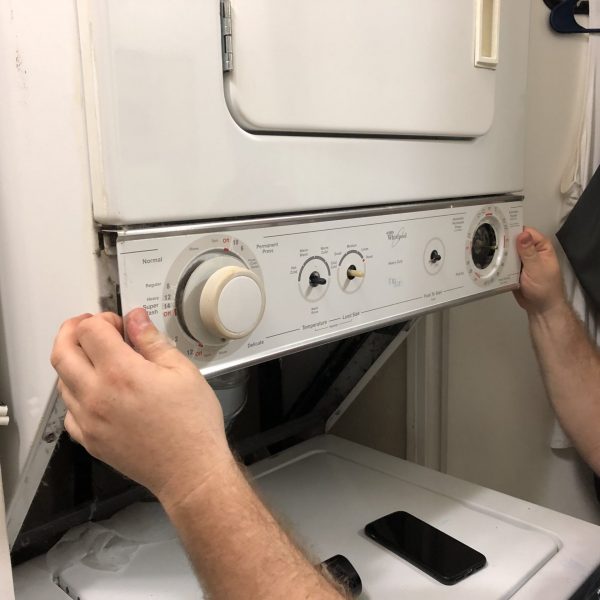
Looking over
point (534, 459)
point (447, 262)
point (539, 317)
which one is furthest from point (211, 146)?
point (534, 459)

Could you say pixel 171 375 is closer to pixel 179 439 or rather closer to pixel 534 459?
pixel 179 439

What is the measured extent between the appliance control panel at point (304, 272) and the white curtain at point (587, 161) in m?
0.45

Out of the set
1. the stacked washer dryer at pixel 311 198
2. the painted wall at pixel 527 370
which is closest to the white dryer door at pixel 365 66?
the stacked washer dryer at pixel 311 198

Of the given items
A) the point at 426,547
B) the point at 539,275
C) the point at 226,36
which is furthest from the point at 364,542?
the point at 226,36

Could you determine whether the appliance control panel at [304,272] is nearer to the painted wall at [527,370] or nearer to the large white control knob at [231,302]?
the large white control knob at [231,302]

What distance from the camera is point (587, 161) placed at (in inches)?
58.9

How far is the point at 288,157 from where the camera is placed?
0.80 meters

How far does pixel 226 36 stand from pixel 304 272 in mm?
306

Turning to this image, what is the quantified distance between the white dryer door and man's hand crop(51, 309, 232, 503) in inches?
11.5

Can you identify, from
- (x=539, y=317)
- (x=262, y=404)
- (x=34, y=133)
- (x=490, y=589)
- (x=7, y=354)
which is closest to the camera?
(x=34, y=133)

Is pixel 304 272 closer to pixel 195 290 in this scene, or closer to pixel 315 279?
pixel 315 279

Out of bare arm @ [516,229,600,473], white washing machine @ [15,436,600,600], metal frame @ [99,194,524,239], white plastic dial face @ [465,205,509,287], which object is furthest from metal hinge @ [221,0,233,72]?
bare arm @ [516,229,600,473]

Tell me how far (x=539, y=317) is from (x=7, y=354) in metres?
1.06

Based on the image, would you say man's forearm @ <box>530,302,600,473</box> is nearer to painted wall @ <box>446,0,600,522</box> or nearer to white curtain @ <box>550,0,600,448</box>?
white curtain @ <box>550,0,600,448</box>
